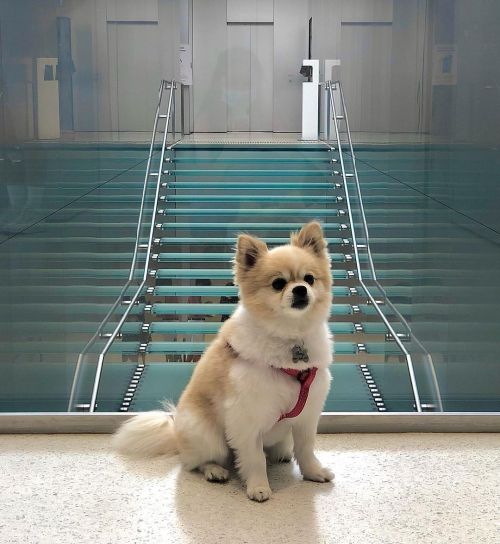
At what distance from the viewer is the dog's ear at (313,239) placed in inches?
107

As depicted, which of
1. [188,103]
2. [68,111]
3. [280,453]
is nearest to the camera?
[280,453]

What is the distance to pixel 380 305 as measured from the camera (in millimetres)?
5258

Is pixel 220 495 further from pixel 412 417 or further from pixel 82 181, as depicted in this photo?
pixel 82 181

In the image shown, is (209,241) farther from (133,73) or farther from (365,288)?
(133,73)

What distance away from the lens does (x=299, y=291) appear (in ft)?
8.34

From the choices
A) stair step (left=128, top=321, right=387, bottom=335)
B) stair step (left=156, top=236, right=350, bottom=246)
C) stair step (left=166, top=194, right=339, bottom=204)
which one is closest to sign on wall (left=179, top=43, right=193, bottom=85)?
stair step (left=166, top=194, right=339, bottom=204)

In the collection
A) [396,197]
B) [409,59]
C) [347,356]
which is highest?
[409,59]

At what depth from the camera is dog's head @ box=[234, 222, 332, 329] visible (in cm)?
257

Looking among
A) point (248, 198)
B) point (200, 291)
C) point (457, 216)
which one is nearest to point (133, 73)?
point (248, 198)

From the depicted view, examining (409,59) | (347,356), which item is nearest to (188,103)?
(409,59)

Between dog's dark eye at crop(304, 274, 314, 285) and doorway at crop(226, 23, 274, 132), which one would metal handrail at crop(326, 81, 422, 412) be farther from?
dog's dark eye at crop(304, 274, 314, 285)

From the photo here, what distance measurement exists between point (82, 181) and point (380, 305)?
2.02m

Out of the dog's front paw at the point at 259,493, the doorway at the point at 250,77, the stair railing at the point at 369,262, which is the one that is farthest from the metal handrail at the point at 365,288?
the dog's front paw at the point at 259,493

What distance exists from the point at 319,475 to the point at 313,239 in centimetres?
81
